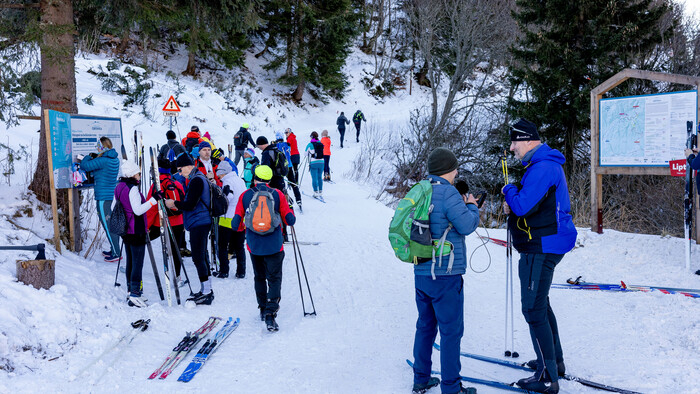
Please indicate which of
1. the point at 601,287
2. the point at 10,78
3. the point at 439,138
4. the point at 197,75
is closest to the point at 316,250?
the point at 601,287

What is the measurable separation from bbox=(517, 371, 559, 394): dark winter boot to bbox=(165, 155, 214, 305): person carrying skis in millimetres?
3907

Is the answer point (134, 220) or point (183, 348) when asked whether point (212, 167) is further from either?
point (183, 348)

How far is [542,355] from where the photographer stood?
142 inches

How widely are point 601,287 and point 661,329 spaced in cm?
155

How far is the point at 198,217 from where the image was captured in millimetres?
5973

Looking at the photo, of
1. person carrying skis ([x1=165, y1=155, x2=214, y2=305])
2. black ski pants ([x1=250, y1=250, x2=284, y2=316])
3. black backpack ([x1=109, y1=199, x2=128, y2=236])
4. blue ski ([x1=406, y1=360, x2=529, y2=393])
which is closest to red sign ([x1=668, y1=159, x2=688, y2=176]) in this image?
blue ski ([x1=406, y1=360, x2=529, y2=393])

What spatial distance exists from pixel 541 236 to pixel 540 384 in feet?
3.74

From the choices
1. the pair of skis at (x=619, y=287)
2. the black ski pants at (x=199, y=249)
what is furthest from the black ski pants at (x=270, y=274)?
the pair of skis at (x=619, y=287)

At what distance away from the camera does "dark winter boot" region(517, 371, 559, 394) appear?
3.56m

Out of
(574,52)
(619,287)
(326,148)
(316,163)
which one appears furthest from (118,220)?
Answer: (574,52)

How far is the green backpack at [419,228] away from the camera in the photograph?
3.36 m

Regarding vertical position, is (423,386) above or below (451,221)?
below

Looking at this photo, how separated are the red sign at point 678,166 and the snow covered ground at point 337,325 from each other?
1215 millimetres

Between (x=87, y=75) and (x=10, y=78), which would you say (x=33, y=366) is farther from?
(x=87, y=75)
